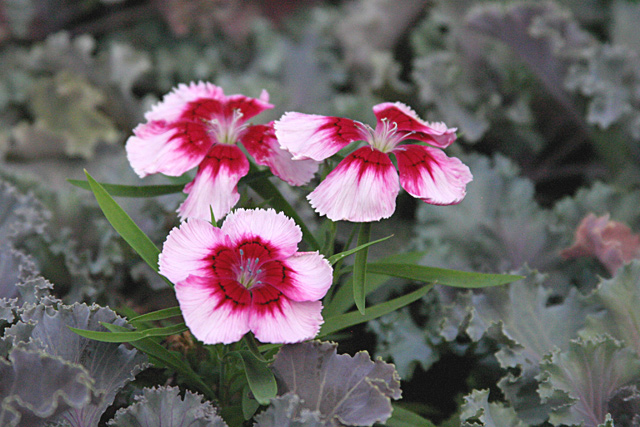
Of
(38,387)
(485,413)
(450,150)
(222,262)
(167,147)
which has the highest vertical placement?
(167,147)

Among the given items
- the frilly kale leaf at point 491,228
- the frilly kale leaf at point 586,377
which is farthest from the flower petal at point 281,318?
the frilly kale leaf at point 491,228

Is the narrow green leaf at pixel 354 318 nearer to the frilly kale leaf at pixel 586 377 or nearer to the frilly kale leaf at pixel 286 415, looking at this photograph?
the frilly kale leaf at pixel 286 415

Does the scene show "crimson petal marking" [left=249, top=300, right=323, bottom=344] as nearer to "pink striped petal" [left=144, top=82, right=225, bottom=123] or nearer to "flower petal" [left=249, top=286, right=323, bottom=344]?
"flower petal" [left=249, top=286, right=323, bottom=344]

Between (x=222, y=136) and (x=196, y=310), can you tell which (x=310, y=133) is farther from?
(x=196, y=310)

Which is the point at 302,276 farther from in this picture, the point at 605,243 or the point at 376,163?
the point at 605,243

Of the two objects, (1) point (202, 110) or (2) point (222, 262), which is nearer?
(2) point (222, 262)

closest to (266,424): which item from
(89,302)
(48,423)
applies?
(48,423)

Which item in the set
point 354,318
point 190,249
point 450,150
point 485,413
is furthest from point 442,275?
point 450,150
